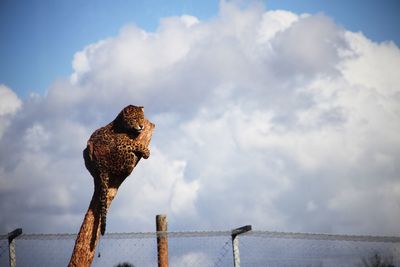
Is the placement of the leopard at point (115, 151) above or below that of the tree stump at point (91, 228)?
above

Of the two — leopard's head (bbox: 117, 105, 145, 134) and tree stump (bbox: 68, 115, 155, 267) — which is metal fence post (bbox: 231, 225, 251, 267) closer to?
tree stump (bbox: 68, 115, 155, 267)

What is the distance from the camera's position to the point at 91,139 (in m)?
5.66

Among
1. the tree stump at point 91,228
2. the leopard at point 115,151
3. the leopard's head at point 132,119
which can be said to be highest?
the leopard's head at point 132,119

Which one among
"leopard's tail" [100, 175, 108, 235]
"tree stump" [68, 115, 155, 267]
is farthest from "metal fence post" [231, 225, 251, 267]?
"leopard's tail" [100, 175, 108, 235]

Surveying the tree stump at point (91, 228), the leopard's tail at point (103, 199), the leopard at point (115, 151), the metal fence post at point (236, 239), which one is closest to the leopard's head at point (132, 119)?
the leopard at point (115, 151)

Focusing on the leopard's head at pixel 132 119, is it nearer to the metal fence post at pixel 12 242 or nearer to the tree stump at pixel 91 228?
the tree stump at pixel 91 228

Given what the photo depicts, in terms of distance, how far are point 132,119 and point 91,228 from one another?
51.2 inches

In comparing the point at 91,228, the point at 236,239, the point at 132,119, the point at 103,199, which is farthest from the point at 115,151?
the point at 236,239

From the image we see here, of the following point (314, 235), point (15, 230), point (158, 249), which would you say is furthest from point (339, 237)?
point (15, 230)

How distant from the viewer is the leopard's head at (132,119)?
221 inches

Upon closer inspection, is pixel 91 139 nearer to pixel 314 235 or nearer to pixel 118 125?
pixel 118 125

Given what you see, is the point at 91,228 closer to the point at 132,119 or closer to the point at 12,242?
the point at 132,119

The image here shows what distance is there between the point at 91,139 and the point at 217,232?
3680mm

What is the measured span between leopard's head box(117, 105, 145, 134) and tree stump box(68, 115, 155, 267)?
11 cm
